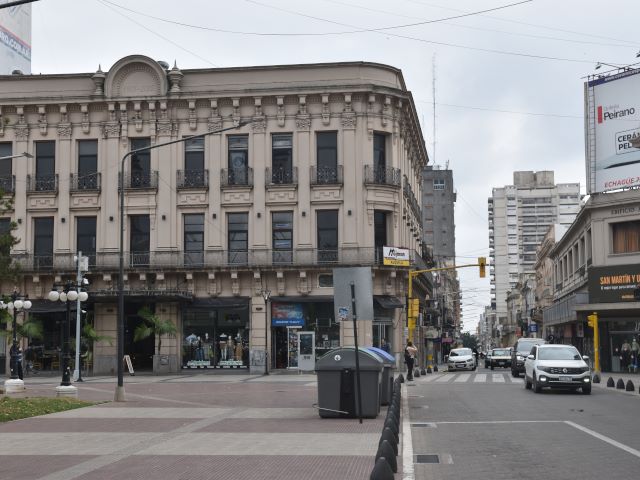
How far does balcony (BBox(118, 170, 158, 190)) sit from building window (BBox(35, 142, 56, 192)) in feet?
13.4

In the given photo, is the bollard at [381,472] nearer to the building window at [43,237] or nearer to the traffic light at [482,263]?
the traffic light at [482,263]

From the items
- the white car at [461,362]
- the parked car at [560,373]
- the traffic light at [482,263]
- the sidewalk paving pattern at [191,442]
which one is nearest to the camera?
the sidewalk paving pattern at [191,442]

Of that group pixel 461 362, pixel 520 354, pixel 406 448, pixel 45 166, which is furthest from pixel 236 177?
pixel 406 448

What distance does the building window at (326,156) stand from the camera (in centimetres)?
4391

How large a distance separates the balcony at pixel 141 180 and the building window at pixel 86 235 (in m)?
2.72

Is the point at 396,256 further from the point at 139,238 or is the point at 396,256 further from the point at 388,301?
the point at 139,238

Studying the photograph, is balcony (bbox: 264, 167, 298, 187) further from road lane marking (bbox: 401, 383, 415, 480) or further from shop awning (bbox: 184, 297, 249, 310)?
road lane marking (bbox: 401, 383, 415, 480)

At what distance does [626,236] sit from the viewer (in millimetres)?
45250

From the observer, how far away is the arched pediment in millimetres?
44969

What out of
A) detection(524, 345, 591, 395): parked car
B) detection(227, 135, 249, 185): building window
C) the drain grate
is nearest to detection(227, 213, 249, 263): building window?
detection(227, 135, 249, 185): building window

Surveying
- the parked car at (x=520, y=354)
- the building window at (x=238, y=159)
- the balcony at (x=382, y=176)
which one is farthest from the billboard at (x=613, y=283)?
the building window at (x=238, y=159)

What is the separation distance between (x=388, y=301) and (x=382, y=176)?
21.5 feet

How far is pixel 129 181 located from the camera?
4531 centimetres

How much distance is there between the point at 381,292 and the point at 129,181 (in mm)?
14639
